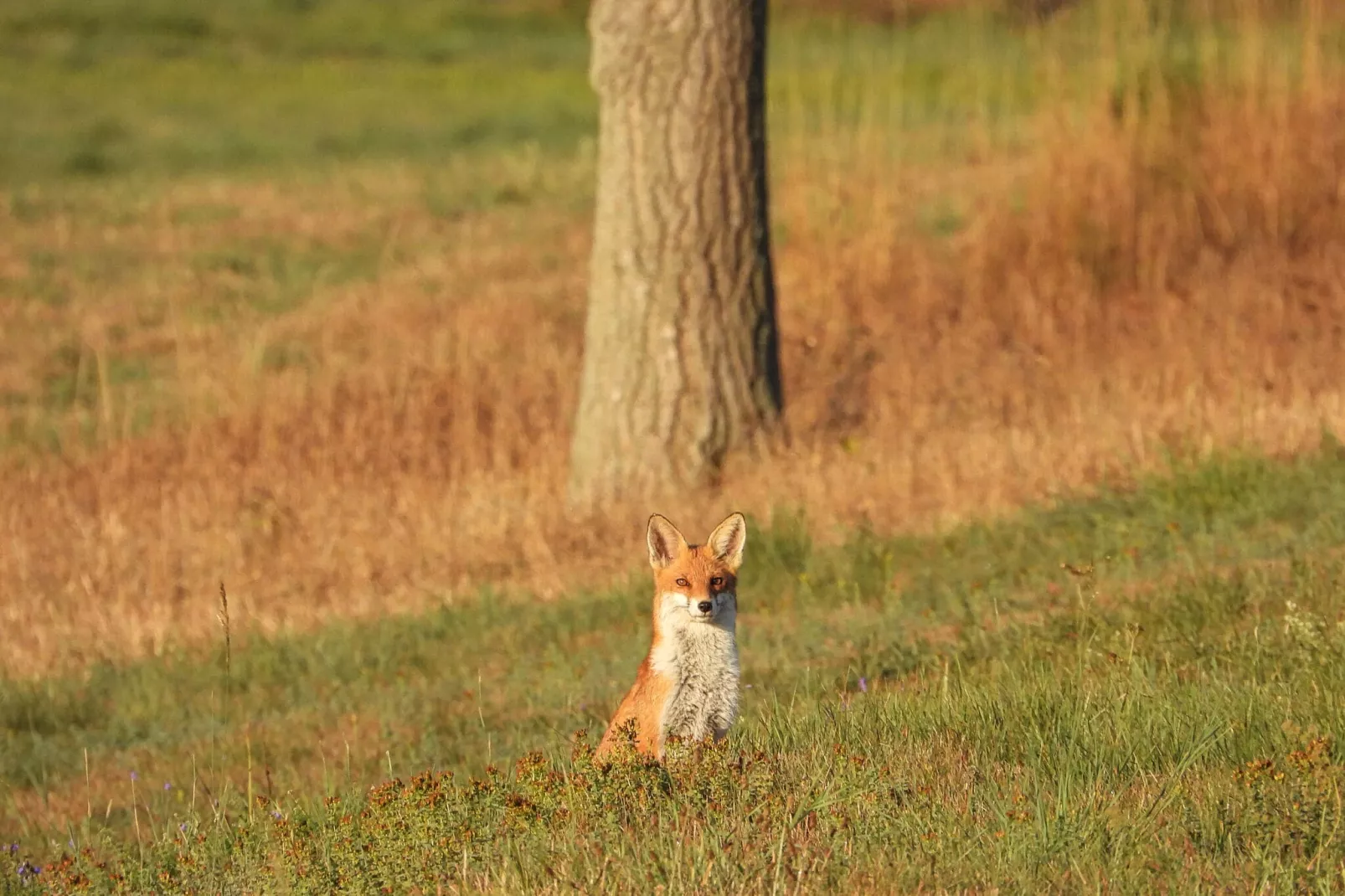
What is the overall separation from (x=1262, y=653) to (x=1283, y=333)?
611 centimetres

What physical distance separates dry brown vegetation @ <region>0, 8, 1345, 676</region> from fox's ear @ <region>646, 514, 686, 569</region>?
11.9 feet

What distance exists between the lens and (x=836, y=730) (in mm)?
5516

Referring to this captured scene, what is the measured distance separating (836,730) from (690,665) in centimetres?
52

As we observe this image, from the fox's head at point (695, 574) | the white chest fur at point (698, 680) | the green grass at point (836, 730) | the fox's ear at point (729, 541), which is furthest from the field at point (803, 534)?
the fox's ear at point (729, 541)

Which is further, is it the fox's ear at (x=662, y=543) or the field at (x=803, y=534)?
the fox's ear at (x=662, y=543)

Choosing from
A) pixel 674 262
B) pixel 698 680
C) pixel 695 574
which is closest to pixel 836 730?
pixel 698 680

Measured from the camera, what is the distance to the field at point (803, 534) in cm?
479

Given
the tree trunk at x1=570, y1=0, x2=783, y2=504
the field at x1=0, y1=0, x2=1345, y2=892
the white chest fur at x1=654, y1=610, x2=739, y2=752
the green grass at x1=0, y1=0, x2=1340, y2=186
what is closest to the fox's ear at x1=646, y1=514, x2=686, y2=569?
the white chest fur at x1=654, y1=610, x2=739, y2=752

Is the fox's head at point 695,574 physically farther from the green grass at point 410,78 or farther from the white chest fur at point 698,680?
the green grass at point 410,78

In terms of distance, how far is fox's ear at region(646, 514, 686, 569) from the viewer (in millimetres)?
5934

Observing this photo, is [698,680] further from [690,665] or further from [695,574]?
[695,574]

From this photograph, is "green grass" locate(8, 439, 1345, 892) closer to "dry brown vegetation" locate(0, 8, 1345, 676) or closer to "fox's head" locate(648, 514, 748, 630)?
"fox's head" locate(648, 514, 748, 630)

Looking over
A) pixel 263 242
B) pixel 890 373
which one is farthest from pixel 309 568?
pixel 263 242

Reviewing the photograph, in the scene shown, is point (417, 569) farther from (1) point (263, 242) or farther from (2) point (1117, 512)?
(1) point (263, 242)
